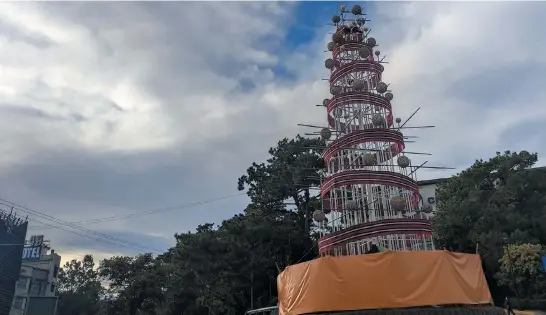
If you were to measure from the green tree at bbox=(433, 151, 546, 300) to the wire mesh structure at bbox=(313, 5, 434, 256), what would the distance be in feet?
29.8

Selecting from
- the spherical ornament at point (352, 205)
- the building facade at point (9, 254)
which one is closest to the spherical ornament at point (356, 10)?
the spherical ornament at point (352, 205)

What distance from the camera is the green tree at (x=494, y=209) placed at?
25.9 m

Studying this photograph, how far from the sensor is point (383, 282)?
35.7 feet

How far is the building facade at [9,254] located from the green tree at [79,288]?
14.8 m

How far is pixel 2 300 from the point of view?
3447cm

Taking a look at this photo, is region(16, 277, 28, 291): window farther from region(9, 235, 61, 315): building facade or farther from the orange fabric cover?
the orange fabric cover

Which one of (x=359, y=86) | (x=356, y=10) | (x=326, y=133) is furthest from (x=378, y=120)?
(x=356, y=10)

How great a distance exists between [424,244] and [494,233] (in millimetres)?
10732

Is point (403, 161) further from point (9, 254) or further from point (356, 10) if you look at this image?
point (9, 254)

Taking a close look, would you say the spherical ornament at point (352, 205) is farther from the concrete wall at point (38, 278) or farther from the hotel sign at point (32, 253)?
the concrete wall at point (38, 278)

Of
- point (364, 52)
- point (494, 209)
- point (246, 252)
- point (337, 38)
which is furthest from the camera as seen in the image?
point (246, 252)

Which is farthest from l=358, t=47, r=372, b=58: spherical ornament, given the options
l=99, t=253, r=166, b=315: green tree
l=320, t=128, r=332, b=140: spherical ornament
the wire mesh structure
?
l=99, t=253, r=166, b=315: green tree

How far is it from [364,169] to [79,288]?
4952cm

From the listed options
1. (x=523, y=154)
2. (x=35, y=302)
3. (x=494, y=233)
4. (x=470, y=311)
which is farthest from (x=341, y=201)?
(x=35, y=302)
